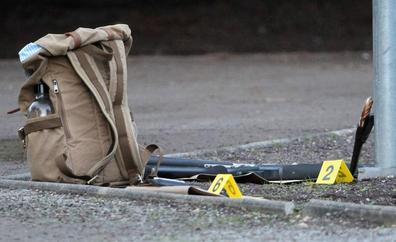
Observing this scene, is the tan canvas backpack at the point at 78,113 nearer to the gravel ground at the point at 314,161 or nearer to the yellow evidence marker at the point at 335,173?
the gravel ground at the point at 314,161

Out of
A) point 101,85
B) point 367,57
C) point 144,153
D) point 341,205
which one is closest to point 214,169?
point 144,153

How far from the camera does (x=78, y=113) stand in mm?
6707

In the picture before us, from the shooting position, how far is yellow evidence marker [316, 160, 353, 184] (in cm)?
686

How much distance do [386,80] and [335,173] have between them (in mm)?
822

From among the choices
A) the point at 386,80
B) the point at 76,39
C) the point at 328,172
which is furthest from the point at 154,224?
the point at 386,80

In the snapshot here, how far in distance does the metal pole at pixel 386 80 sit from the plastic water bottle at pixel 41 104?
99.2 inches

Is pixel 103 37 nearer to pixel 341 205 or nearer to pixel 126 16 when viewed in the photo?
pixel 341 205

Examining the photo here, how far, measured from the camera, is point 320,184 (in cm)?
684

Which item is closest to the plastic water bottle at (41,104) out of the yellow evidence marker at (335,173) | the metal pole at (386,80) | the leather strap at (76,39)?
the leather strap at (76,39)

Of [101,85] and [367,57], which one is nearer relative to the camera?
[101,85]

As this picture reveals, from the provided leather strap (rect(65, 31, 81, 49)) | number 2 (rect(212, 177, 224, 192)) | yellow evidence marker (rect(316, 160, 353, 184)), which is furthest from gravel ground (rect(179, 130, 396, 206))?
leather strap (rect(65, 31, 81, 49))

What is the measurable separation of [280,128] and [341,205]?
222 inches

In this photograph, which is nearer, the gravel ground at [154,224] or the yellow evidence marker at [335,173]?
the gravel ground at [154,224]

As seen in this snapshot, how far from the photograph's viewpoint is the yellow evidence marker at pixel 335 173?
686 cm
